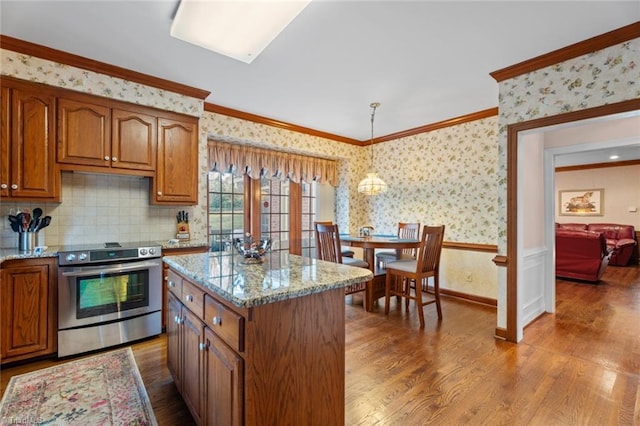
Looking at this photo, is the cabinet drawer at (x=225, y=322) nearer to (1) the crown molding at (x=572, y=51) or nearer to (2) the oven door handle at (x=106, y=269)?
(2) the oven door handle at (x=106, y=269)

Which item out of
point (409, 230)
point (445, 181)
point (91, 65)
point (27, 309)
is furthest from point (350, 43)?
point (27, 309)

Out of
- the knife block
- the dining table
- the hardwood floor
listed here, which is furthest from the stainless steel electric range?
the dining table

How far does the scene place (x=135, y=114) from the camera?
2.87m

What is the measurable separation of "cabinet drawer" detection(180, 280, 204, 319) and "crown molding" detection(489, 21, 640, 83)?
3.07 metres

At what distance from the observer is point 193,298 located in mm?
1590

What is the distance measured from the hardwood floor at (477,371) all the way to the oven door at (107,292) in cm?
34

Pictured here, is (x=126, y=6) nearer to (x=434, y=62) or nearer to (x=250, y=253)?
(x=250, y=253)

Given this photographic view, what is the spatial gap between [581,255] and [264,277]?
5.94 meters

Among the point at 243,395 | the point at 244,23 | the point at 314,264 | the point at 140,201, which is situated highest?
the point at 244,23

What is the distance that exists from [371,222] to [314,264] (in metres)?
3.69

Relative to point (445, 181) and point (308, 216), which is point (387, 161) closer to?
point (445, 181)

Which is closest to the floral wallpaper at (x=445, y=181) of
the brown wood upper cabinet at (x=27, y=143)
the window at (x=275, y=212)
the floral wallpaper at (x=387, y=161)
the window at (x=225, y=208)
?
the floral wallpaper at (x=387, y=161)

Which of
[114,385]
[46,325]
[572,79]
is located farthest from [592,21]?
[46,325]

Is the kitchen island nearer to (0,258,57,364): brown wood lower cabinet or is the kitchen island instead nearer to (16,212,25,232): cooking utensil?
(0,258,57,364): brown wood lower cabinet
